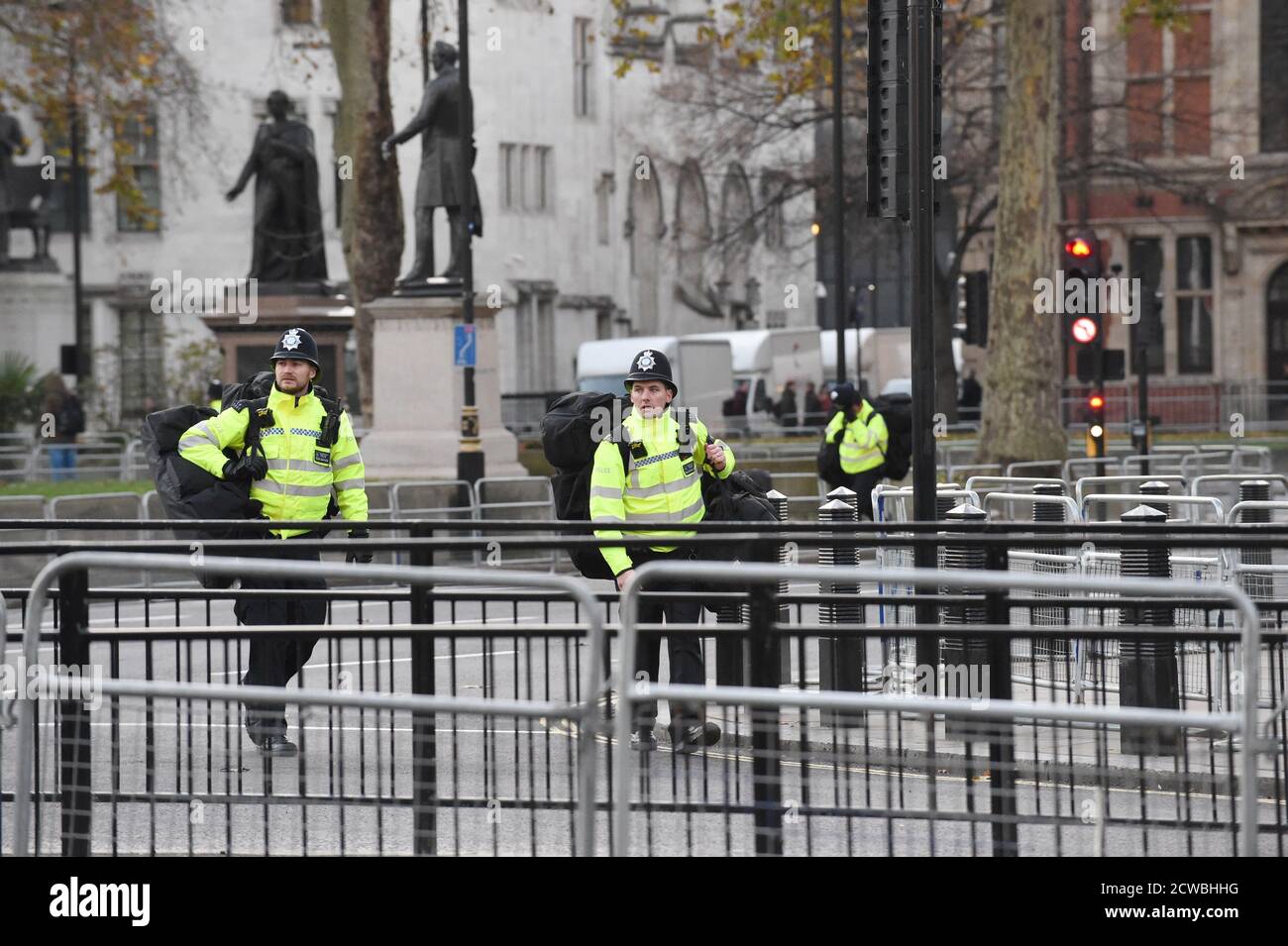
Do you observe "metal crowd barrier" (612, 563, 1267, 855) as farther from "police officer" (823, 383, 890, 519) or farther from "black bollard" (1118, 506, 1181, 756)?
"police officer" (823, 383, 890, 519)

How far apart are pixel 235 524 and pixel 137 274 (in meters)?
48.3

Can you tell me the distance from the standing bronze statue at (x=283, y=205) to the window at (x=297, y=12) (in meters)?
→ 23.5

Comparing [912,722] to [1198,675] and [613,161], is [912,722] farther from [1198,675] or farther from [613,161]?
[613,161]

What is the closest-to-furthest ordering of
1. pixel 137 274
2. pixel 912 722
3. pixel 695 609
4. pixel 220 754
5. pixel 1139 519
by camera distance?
pixel 912 722, pixel 220 754, pixel 695 609, pixel 1139 519, pixel 137 274

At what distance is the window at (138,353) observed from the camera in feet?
178

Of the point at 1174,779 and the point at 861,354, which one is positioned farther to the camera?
the point at 861,354

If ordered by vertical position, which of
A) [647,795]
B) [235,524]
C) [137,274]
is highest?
[137,274]

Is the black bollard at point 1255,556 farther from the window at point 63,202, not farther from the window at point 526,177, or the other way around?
the window at point 526,177

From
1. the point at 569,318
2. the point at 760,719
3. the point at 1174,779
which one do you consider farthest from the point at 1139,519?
the point at 569,318

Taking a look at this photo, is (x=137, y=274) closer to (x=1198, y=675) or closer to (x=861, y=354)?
(x=861, y=354)

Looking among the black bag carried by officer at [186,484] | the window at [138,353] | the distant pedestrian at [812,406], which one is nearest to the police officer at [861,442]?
the black bag carried by officer at [186,484]

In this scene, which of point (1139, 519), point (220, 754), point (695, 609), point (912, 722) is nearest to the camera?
point (912, 722)

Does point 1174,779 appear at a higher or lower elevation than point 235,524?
lower

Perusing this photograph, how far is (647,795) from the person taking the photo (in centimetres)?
772
